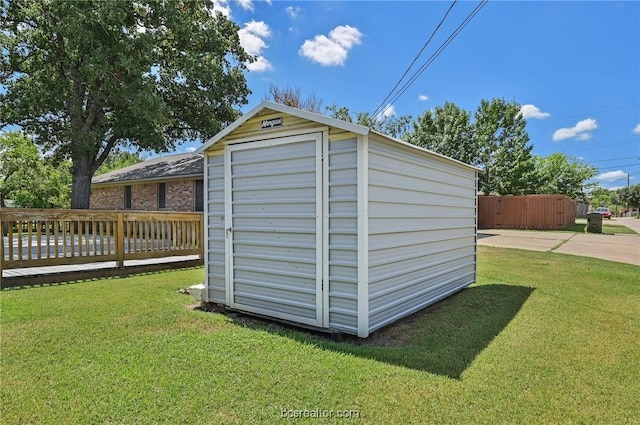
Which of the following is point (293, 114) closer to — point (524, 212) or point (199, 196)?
point (199, 196)

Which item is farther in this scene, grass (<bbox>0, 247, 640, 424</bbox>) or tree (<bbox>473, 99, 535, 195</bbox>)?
tree (<bbox>473, 99, 535, 195</bbox>)

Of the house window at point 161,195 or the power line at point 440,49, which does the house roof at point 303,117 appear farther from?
the house window at point 161,195

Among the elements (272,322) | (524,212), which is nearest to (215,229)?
(272,322)

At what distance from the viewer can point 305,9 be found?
34.9ft

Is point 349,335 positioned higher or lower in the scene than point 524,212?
lower

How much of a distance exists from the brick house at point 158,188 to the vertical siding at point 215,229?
26.7ft

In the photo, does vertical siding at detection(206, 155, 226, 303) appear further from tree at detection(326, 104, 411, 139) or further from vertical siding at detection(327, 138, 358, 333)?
tree at detection(326, 104, 411, 139)

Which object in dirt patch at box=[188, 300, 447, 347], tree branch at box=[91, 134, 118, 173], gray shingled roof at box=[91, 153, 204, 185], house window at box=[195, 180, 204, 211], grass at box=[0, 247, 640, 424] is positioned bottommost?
dirt patch at box=[188, 300, 447, 347]

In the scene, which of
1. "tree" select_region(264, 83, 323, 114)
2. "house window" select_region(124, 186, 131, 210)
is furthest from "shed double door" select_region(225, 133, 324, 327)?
"tree" select_region(264, 83, 323, 114)

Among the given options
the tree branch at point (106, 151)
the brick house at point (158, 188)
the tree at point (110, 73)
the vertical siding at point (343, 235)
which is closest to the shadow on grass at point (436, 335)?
the vertical siding at point (343, 235)

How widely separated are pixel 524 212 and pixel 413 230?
1840 cm

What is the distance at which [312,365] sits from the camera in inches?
109

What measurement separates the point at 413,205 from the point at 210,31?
14057mm

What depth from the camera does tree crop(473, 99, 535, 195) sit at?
21359 mm
